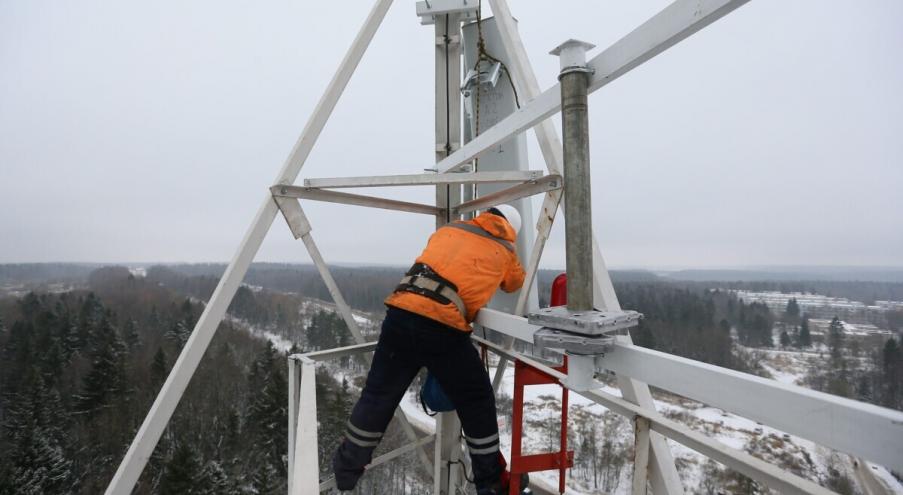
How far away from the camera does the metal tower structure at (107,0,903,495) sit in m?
1.16

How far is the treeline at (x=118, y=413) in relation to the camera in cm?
2691

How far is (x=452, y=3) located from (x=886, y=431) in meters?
4.45

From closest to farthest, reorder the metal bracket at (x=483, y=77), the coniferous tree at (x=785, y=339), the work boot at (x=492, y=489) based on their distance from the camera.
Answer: the work boot at (x=492, y=489), the metal bracket at (x=483, y=77), the coniferous tree at (x=785, y=339)

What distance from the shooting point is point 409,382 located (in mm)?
2885

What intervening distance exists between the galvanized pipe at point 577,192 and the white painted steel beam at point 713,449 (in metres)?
0.54

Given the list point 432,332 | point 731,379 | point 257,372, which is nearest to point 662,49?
point 731,379

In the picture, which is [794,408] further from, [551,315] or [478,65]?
[478,65]

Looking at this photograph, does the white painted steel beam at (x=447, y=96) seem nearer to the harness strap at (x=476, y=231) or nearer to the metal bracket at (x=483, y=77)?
the metal bracket at (x=483, y=77)

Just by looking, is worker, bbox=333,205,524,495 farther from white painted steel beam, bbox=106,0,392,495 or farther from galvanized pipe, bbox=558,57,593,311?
galvanized pipe, bbox=558,57,593,311

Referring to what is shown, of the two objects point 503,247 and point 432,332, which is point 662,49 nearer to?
point 503,247

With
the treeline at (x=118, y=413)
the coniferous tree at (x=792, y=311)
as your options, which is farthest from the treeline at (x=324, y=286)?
the coniferous tree at (x=792, y=311)

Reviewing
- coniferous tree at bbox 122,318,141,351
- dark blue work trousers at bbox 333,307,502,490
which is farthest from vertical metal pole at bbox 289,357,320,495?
coniferous tree at bbox 122,318,141,351

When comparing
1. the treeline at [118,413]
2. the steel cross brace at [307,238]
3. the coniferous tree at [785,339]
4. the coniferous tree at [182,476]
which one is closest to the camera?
the steel cross brace at [307,238]

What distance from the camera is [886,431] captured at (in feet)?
2.95
